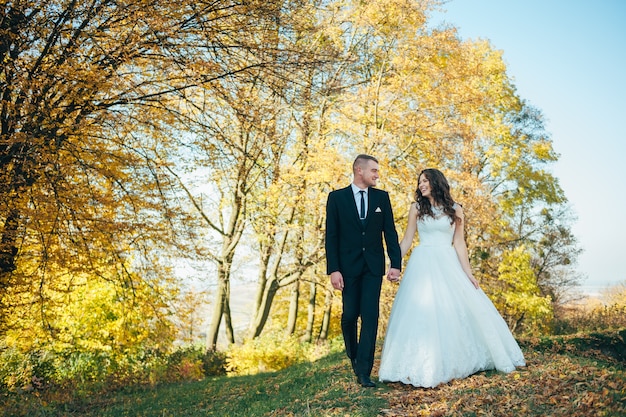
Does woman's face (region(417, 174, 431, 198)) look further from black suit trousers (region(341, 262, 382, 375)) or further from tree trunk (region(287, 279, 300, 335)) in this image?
tree trunk (region(287, 279, 300, 335))

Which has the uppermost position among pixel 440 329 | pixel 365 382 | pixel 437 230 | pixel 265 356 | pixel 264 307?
pixel 437 230

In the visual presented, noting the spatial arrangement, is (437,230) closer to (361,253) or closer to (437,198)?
(437,198)

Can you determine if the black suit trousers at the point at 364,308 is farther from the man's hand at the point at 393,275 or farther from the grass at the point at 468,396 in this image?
the grass at the point at 468,396

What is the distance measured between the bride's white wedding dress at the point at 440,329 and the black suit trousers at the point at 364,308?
270mm

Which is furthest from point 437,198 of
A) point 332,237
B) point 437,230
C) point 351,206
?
point 332,237

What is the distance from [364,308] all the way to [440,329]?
2.68 ft

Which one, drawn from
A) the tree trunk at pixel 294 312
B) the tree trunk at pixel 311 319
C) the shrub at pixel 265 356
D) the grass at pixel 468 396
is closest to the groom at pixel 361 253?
the grass at pixel 468 396

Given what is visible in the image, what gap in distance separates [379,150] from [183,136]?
6736mm

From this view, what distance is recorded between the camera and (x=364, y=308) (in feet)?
16.6

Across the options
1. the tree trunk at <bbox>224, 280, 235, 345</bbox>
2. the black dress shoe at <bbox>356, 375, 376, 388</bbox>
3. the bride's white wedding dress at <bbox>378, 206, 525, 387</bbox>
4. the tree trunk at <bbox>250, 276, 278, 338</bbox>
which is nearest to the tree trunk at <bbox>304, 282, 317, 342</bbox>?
the tree trunk at <bbox>250, 276, 278, 338</bbox>

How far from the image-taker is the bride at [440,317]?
16.9 feet

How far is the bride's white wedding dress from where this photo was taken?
16.8 feet

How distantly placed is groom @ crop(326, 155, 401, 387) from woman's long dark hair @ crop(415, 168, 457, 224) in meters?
0.69

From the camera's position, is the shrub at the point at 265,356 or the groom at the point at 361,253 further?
the shrub at the point at 265,356
